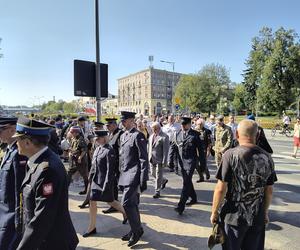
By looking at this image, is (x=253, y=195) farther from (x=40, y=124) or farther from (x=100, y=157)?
(x=100, y=157)

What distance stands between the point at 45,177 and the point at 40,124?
497 mm

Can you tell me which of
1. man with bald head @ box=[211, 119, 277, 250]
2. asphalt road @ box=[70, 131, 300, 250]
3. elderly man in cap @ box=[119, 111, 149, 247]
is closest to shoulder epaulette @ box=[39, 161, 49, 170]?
man with bald head @ box=[211, 119, 277, 250]

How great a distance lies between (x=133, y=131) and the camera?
4.80 metres

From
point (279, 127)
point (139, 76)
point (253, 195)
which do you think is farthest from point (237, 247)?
point (139, 76)

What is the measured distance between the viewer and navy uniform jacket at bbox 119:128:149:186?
14.6 ft

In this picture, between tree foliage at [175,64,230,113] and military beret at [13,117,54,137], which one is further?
tree foliage at [175,64,230,113]

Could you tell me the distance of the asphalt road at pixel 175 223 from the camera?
14.1 ft

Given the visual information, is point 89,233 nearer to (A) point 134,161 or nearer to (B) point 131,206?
(B) point 131,206

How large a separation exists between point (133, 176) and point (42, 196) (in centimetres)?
243

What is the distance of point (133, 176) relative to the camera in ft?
14.6

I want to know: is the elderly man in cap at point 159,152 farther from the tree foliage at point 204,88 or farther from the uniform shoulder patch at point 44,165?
the tree foliage at point 204,88

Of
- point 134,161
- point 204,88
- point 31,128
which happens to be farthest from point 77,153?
point 204,88

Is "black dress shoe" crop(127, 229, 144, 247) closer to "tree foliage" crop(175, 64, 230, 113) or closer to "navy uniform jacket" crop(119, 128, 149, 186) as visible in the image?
"navy uniform jacket" crop(119, 128, 149, 186)

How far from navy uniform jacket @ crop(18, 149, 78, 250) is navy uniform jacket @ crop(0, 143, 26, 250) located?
0.58 meters
